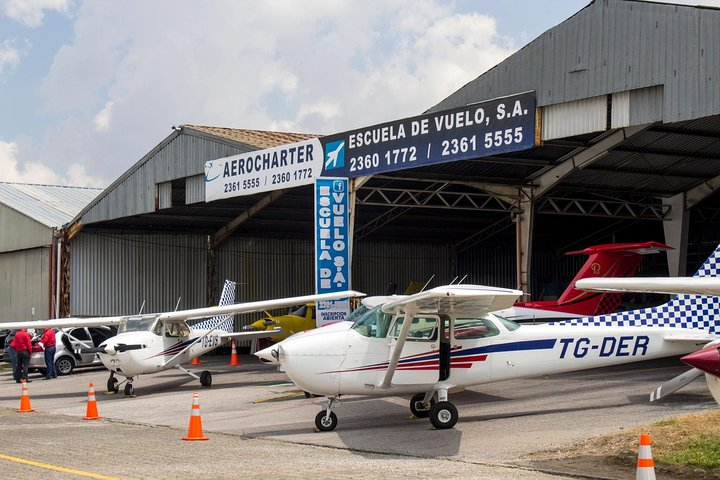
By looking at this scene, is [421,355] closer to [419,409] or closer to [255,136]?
[419,409]

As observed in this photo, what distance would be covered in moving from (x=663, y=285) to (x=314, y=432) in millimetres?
6531

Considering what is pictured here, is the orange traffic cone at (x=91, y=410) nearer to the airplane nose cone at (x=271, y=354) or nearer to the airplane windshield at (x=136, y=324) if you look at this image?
the airplane nose cone at (x=271, y=354)

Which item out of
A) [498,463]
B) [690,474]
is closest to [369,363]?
[498,463]

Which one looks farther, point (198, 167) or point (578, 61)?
point (198, 167)

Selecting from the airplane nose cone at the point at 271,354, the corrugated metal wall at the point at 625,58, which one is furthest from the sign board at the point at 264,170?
the airplane nose cone at the point at 271,354

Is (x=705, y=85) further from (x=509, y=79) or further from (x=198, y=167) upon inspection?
(x=198, y=167)

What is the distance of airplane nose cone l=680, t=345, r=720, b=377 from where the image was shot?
28.0 ft

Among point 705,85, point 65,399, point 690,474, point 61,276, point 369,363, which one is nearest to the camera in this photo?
point 690,474

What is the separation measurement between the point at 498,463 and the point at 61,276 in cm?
2684

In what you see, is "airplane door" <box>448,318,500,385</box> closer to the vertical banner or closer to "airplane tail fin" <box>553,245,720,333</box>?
"airplane tail fin" <box>553,245,720,333</box>

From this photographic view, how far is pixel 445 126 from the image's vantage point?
68.6ft

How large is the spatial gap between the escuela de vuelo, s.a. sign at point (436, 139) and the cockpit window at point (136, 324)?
5.89 metres

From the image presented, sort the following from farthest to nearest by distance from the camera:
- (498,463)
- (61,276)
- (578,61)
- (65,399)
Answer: (61,276)
(65,399)
(578,61)
(498,463)

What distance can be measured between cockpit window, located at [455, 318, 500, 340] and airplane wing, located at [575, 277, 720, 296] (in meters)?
5.24
